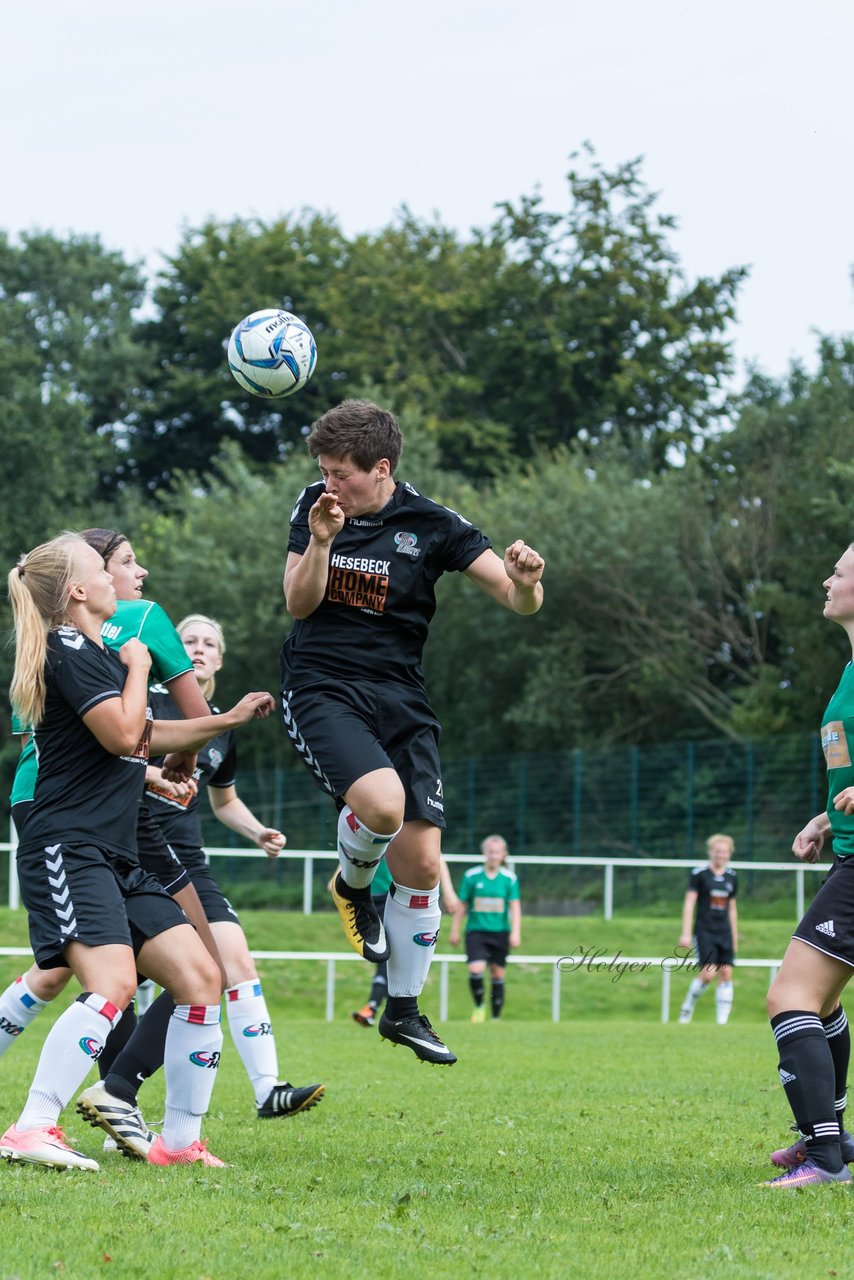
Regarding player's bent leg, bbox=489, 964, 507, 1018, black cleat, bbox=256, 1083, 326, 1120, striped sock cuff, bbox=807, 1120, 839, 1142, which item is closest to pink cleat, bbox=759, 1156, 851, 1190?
striped sock cuff, bbox=807, 1120, 839, 1142

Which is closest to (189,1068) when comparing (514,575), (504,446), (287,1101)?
(287,1101)

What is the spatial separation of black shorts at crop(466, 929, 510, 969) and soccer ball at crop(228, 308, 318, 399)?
40.2 ft

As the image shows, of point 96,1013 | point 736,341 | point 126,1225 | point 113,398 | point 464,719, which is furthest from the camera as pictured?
point 113,398

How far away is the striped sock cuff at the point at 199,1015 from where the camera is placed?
6.42 metres

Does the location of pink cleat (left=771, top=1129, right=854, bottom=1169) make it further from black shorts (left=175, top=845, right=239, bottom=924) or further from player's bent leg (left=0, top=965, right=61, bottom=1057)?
player's bent leg (left=0, top=965, right=61, bottom=1057)

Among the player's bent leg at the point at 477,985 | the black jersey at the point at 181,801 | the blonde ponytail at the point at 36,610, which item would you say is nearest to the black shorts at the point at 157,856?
the black jersey at the point at 181,801

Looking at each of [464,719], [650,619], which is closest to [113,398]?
[464,719]

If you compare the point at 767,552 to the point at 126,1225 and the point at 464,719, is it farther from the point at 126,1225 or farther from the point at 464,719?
the point at 126,1225

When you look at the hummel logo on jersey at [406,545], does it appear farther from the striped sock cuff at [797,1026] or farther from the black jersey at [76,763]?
the striped sock cuff at [797,1026]

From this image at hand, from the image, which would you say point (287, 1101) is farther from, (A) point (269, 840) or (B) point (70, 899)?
(B) point (70, 899)

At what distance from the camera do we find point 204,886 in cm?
783

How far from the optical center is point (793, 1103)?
6000 millimetres

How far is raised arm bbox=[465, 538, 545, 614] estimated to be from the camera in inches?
257

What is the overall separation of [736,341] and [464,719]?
48.2 ft
